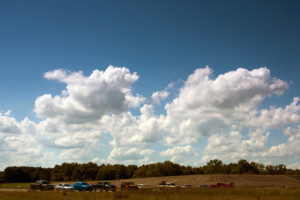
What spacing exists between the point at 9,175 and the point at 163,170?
95.5 metres

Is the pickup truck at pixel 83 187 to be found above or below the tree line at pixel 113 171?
above

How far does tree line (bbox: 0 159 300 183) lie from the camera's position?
150250 mm

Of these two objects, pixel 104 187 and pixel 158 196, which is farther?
pixel 104 187

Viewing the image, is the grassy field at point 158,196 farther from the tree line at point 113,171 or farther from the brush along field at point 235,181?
the tree line at point 113,171

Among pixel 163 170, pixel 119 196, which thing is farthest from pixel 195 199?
pixel 163 170

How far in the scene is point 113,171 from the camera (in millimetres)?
154625

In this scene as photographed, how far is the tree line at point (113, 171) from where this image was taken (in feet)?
493

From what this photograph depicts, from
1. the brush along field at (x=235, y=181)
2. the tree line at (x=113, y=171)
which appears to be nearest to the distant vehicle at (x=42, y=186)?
the brush along field at (x=235, y=181)

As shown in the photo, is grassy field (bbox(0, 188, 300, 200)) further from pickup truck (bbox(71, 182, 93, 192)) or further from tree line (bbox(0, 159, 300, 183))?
tree line (bbox(0, 159, 300, 183))

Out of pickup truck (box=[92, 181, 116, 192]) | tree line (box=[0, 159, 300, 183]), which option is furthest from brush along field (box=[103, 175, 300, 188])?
tree line (box=[0, 159, 300, 183])

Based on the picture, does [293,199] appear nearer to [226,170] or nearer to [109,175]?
[109,175]

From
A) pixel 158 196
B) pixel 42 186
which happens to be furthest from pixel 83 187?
pixel 158 196

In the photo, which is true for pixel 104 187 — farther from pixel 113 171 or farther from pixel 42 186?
pixel 113 171

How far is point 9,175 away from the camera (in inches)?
5837
